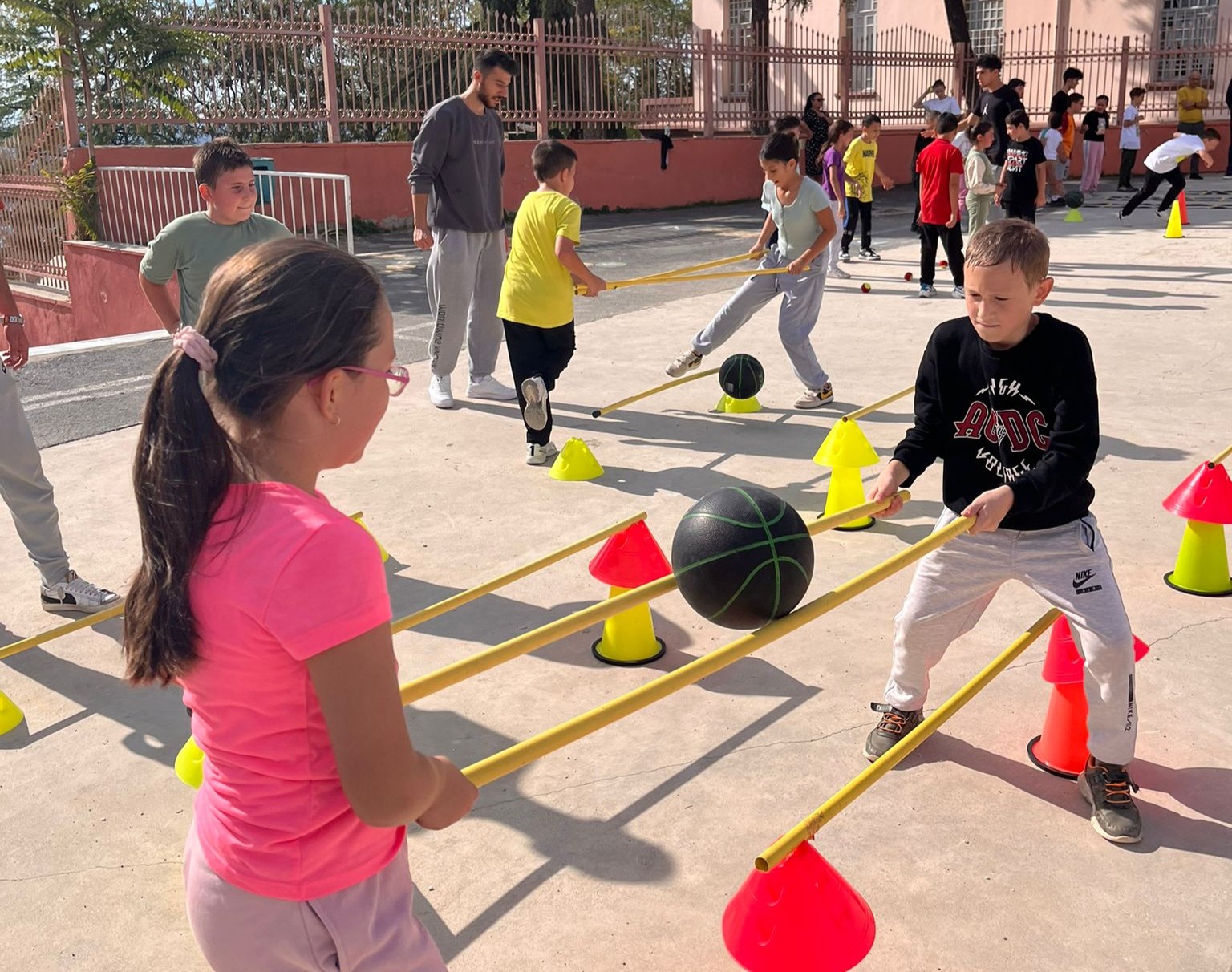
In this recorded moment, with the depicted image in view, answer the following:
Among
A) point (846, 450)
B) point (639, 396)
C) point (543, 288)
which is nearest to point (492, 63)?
point (543, 288)

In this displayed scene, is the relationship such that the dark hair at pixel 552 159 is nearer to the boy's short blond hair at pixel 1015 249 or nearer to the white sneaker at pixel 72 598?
the white sneaker at pixel 72 598

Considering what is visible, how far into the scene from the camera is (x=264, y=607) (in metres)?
1.60

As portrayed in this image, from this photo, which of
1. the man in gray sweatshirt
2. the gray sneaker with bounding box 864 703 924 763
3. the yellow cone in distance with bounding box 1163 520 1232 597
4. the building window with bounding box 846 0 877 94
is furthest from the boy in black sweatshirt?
the building window with bounding box 846 0 877 94

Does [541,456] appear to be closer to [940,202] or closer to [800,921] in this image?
[800,921]

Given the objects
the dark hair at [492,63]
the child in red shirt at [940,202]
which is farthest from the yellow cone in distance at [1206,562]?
the child in red shirt at [940,202]

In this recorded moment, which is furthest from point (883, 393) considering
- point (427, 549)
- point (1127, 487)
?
point (427, 549)

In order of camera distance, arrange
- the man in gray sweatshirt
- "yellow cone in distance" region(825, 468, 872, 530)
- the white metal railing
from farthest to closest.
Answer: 1. the white metal railing
2. the man in gray sweatshirt
3. "yellow cone in distance" region(825, 468, 872, 530)

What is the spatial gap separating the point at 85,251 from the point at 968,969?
15.4m

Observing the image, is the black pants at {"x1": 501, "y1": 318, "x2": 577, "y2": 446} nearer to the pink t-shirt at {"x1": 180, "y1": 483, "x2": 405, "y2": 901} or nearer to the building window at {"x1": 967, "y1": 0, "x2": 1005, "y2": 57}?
the pink t-shirt at {"x1": 180, "y1": 483, "x2": 405, "y2": 901}

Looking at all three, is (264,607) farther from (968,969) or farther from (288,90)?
(288,90)

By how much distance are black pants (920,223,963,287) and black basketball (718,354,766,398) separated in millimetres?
5375

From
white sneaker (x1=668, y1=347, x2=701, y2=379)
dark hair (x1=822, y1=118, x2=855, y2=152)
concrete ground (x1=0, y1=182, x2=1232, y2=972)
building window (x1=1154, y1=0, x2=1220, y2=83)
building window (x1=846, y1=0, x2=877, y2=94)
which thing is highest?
building window (x1=846, y1=0, x2=877, y2=94)

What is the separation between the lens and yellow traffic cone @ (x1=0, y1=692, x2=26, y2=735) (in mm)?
4152

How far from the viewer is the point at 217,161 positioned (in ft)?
17.8
